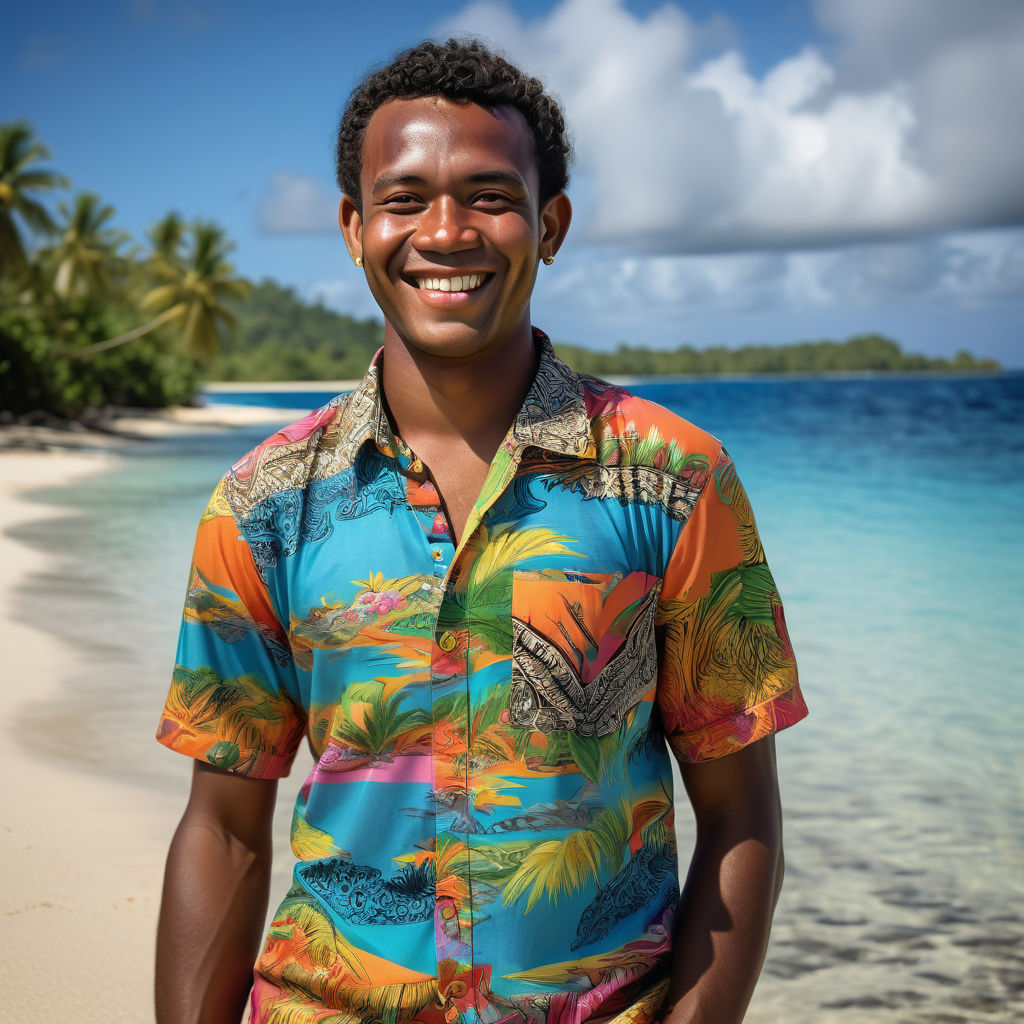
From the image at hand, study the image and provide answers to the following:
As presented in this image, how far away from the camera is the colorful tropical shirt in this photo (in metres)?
1.42

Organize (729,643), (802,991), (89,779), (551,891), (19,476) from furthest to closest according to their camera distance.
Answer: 1. (19,476)
2. (89,779)
3. (802,991)
4. (729,643)
5. (551,891)

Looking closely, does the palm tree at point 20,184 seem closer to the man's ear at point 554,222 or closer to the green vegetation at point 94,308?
the green vegetation at point 94,308

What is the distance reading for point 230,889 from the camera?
1.60 meters

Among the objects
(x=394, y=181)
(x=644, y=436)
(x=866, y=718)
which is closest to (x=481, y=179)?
(x=394, y=181)

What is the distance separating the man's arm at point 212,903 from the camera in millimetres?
1559

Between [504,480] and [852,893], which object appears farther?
[852,893]

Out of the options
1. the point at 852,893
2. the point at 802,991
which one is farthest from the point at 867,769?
the point at 802,991

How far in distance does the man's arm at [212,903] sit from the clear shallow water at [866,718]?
2.33 metres

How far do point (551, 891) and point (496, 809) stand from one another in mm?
124

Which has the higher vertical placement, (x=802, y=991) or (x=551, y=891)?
(x=551, y=891)

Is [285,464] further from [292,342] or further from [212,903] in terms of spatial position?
[292,342]

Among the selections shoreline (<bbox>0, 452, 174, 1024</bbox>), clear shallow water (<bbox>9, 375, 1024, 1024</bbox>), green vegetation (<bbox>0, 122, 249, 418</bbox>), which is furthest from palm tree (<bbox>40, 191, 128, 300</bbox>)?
shoreline (<bbox>0, 452, 174, 1024</bbox>)

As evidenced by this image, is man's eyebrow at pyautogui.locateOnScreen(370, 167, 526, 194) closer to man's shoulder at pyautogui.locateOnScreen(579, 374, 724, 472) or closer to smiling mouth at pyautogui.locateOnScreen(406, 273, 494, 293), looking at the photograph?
smiling mouth at pyautogui.locateOnScreen(406, 273, 494, 293)

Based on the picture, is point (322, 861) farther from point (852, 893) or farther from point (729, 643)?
point (852, 893)
